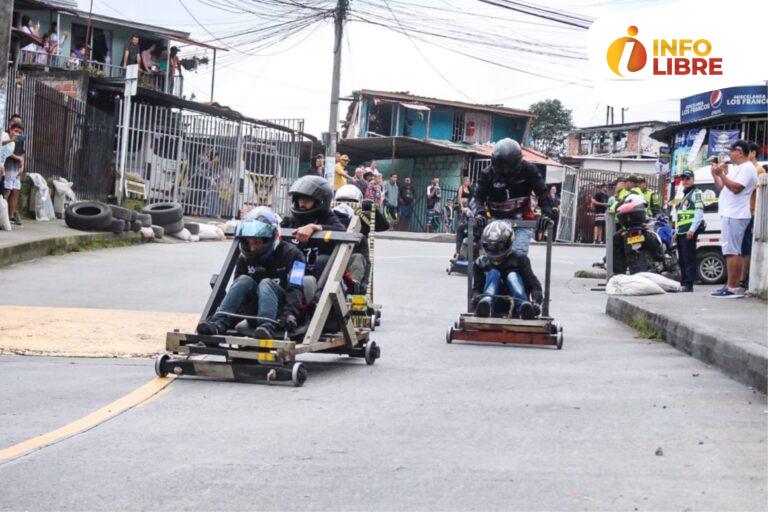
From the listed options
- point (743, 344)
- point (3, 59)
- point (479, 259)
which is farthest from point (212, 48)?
point (743, 344)

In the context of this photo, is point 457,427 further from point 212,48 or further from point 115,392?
point 212,48

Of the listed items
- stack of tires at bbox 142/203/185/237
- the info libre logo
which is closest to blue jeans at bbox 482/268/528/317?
the info libre logo

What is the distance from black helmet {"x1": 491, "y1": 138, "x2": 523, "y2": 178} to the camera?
11172 millimetres

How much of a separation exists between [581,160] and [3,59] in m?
40.2

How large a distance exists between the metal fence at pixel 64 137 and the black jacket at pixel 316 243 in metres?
12.6

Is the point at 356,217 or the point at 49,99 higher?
the point at 49,99

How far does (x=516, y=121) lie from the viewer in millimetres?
51219

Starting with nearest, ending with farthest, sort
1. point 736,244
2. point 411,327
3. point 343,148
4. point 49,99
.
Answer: point 411,327, point 736,244, point 49,99, point 343,148

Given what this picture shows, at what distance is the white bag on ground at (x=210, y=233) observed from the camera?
80.9ft

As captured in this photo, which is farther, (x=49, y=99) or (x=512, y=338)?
(x=49, y=99)

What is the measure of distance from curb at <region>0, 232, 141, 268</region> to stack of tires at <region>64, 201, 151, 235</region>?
7.7 inches

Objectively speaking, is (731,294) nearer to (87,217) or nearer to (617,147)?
(87,217)

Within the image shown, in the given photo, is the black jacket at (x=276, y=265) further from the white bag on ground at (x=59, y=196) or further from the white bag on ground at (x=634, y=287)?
the white bag on ground at (x=59, y=196)

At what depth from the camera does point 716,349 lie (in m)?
8.79
